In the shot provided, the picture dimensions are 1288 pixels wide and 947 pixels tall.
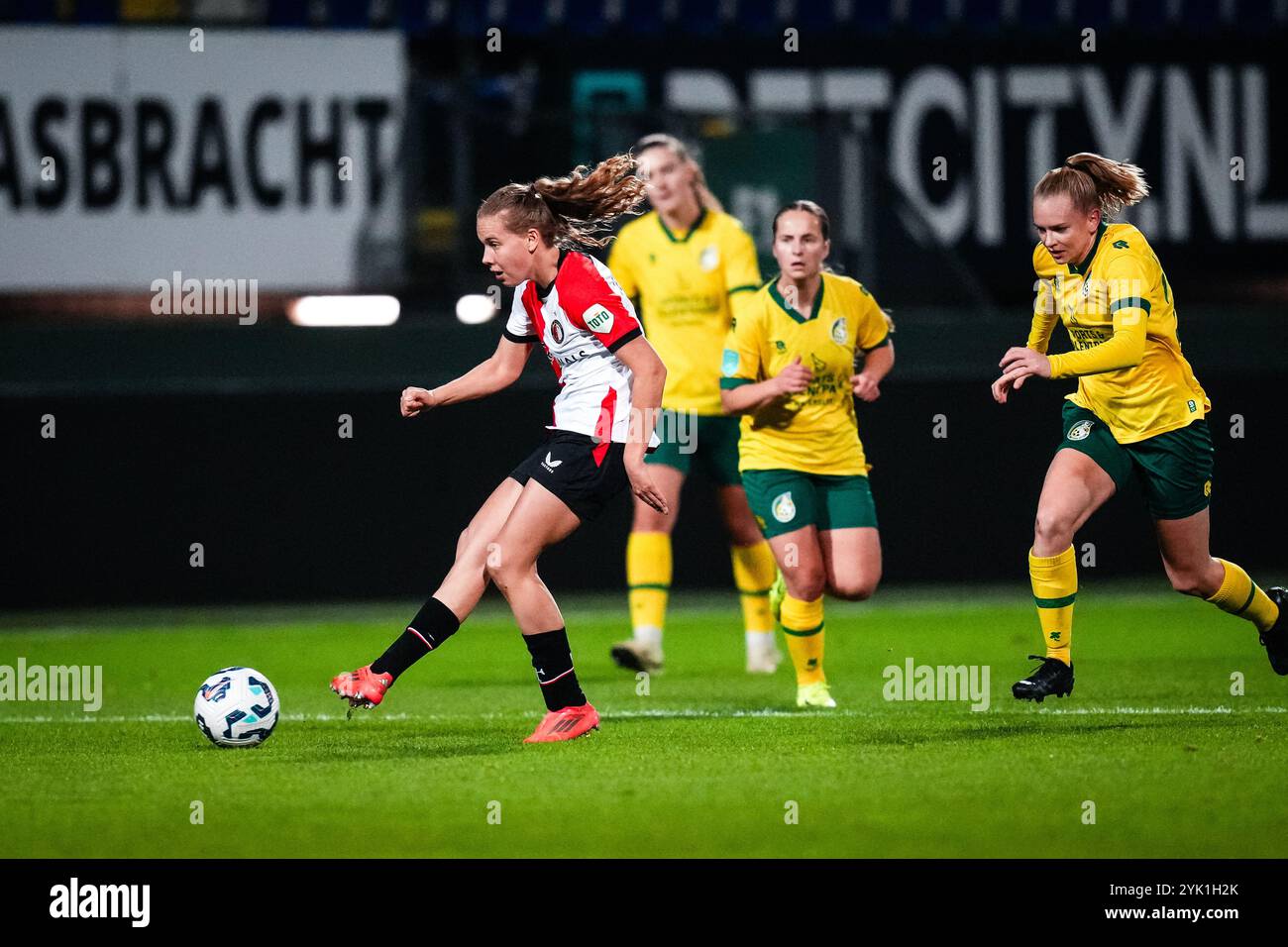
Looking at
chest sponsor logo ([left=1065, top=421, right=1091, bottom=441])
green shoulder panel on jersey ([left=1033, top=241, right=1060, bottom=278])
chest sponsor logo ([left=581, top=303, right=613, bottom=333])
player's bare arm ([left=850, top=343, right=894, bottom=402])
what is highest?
green shoulder panel on jersey ([left=1033, top=241, right=1060, bottom=278])

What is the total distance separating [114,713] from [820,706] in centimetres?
274

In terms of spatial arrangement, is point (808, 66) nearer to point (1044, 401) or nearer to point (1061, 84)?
point (1061, 84)

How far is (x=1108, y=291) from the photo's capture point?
621 cm

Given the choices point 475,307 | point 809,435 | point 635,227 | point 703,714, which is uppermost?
point 635,227

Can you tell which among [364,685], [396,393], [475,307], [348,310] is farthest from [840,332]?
[348,310]

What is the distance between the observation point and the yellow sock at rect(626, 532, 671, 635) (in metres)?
8.59

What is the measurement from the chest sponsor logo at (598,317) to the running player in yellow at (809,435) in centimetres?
108

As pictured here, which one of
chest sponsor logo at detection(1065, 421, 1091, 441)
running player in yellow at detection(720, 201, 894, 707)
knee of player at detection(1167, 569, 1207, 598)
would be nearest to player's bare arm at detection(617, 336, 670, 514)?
running player in yellow at detection(720, 201, 894, 707)

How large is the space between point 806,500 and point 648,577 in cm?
173

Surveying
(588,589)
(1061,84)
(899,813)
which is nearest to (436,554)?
(588,589)

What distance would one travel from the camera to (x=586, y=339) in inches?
241

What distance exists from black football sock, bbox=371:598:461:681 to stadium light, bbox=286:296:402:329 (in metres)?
6.41

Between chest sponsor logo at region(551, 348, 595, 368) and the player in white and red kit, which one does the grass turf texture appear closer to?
the player in white and red kit

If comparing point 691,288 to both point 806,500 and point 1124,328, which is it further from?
point 1124,328
